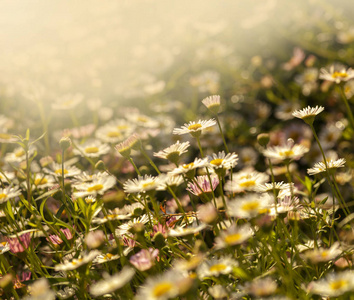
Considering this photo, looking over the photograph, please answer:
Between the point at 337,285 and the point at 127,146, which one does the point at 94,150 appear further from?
the point at 337,285

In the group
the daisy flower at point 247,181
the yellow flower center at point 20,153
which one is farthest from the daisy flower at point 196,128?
the yellow flower center at point 20,153

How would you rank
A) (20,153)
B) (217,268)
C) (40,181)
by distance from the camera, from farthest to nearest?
(20,153), (40,181), (217,268)

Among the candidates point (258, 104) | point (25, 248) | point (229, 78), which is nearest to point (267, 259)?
point (25, 248)

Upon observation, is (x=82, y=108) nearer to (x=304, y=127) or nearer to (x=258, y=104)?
(x=258, y=104)

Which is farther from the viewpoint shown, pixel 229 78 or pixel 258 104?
pixel 229 78

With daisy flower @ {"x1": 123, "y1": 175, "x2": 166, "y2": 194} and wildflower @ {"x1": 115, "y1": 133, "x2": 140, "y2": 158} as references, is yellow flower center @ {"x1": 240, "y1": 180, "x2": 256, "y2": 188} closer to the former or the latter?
daisy flower @ {"x1": 123, "y1": 175, "x2": 166, "y2": 194}

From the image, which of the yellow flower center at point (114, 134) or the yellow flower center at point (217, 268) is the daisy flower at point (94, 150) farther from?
the yellow flower center at point (217, 268)

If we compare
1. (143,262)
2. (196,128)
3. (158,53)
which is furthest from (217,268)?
(158,53)
